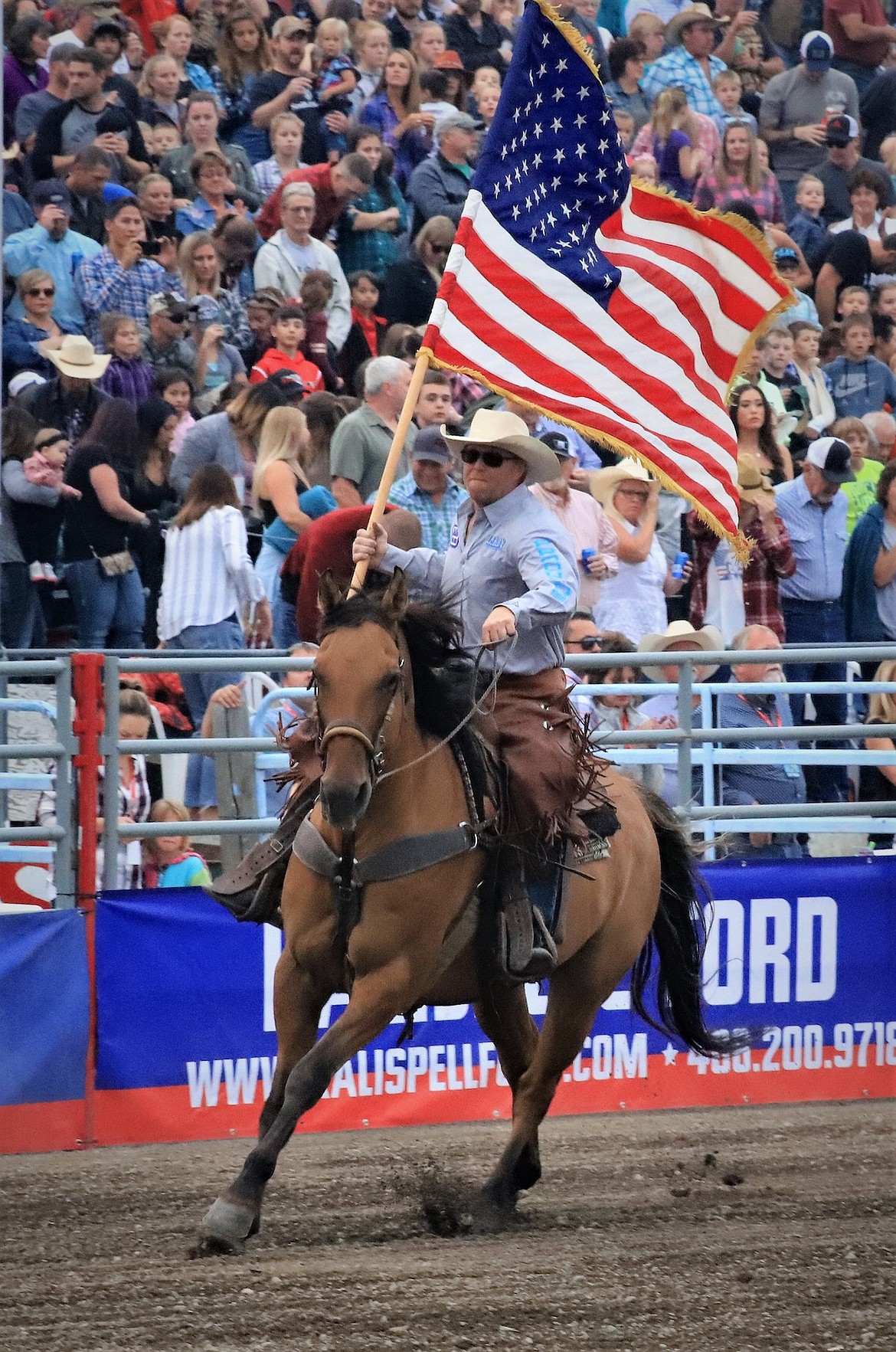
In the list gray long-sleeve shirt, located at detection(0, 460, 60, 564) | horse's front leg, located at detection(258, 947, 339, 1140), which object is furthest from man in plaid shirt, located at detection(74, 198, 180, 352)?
horse's front leg, located at detection(258, 947, 339, 1140)

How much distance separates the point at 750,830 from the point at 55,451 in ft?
13.3

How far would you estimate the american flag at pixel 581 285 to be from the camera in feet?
24.1

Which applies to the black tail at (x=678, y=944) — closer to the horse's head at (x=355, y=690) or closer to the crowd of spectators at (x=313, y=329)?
the crowd of spectators at (x=313, y=329)

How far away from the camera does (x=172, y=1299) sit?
17.6 ft

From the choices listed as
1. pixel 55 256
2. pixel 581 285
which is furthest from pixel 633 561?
pixel 581 285

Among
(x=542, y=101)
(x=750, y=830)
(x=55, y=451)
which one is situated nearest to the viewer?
(x=542, y=101)

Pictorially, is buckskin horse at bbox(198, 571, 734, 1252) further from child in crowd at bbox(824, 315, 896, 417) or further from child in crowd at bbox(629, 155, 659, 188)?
child in crowd at bbox(824, 315, 896, 417)

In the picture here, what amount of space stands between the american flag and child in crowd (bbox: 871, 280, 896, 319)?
9198 mm

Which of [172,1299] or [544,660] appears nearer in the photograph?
[172,1299]

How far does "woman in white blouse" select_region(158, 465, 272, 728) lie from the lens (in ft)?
34.7

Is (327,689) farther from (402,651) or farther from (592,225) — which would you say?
(592,225)

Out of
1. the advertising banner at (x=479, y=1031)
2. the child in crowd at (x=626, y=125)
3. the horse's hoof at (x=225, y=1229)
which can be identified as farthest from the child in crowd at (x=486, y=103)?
the horse's hoof at (x=225, y=1229)

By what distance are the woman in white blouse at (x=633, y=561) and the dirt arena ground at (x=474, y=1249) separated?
11.3ft

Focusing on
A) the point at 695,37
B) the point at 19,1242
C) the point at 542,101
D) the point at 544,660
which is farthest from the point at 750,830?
the point at 695,37
